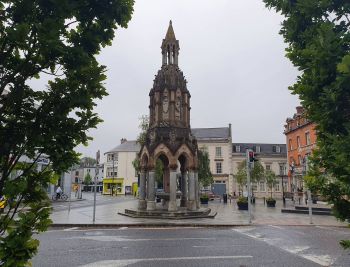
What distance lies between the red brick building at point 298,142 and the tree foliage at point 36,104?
4061cm

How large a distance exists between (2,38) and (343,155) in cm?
490

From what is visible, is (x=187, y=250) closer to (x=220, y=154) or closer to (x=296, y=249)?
(x=296, y=249)

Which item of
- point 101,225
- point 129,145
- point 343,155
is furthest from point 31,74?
point 129,145

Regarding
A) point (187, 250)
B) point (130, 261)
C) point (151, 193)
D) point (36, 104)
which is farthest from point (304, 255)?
point (151, 193)

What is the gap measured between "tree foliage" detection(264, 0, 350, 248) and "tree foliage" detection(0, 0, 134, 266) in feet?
11.9

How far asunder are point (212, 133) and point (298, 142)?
71.5ft

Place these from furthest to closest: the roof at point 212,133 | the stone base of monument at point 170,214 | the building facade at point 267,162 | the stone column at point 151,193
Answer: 1. the roof at point 212,133
2. the building facade at point 267,162
3. the stone column at point 151,193
4. the stone base of monument at point 170,214

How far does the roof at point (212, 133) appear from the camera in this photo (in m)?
63.1

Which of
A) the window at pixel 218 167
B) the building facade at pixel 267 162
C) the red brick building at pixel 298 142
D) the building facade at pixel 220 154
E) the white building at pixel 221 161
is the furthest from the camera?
the window at pixel 218 167

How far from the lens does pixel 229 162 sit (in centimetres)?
6128

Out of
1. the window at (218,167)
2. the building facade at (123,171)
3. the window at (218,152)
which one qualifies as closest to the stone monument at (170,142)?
the window at (218,167)

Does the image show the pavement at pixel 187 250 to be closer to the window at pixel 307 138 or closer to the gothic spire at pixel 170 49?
the gothic spire at pixel 170 49

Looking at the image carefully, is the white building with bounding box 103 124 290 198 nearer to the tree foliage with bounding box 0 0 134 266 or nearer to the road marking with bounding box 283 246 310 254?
the road marking with bounding box 283 246 310 254

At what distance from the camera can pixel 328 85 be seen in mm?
5348
